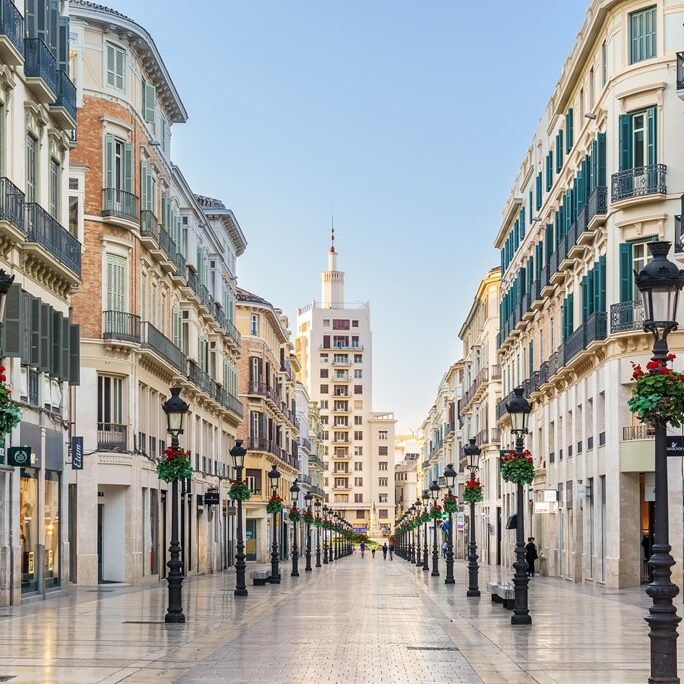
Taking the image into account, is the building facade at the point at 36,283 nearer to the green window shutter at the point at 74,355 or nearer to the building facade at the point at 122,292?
the green window shutter at the point at 74,355

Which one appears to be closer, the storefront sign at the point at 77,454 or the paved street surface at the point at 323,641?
the paved street surface at the point at 323,641

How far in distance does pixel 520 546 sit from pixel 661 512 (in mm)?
14142

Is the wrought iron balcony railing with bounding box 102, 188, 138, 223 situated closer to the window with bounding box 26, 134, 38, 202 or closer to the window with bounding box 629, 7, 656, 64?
the window with bounding box 26, 134, 38, 202

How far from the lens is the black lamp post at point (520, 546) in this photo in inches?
1124

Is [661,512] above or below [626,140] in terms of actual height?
below

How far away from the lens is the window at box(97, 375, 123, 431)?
49.8m

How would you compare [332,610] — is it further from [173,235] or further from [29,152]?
[173,235]

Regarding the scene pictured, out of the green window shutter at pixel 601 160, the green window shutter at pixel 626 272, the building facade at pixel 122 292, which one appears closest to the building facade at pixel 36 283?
the building facade at pixel 122 292

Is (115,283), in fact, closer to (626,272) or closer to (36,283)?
(36,283)

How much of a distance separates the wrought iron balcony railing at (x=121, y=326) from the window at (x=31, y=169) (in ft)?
44.6

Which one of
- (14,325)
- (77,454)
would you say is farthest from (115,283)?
(14,325)

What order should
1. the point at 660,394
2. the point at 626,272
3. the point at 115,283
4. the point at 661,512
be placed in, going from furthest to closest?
the point at 115,283, the point at 626,272, the point at 660,394, the point at 661,512

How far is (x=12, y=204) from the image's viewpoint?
33156 millimetres

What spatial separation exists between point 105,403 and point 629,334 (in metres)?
18.1
